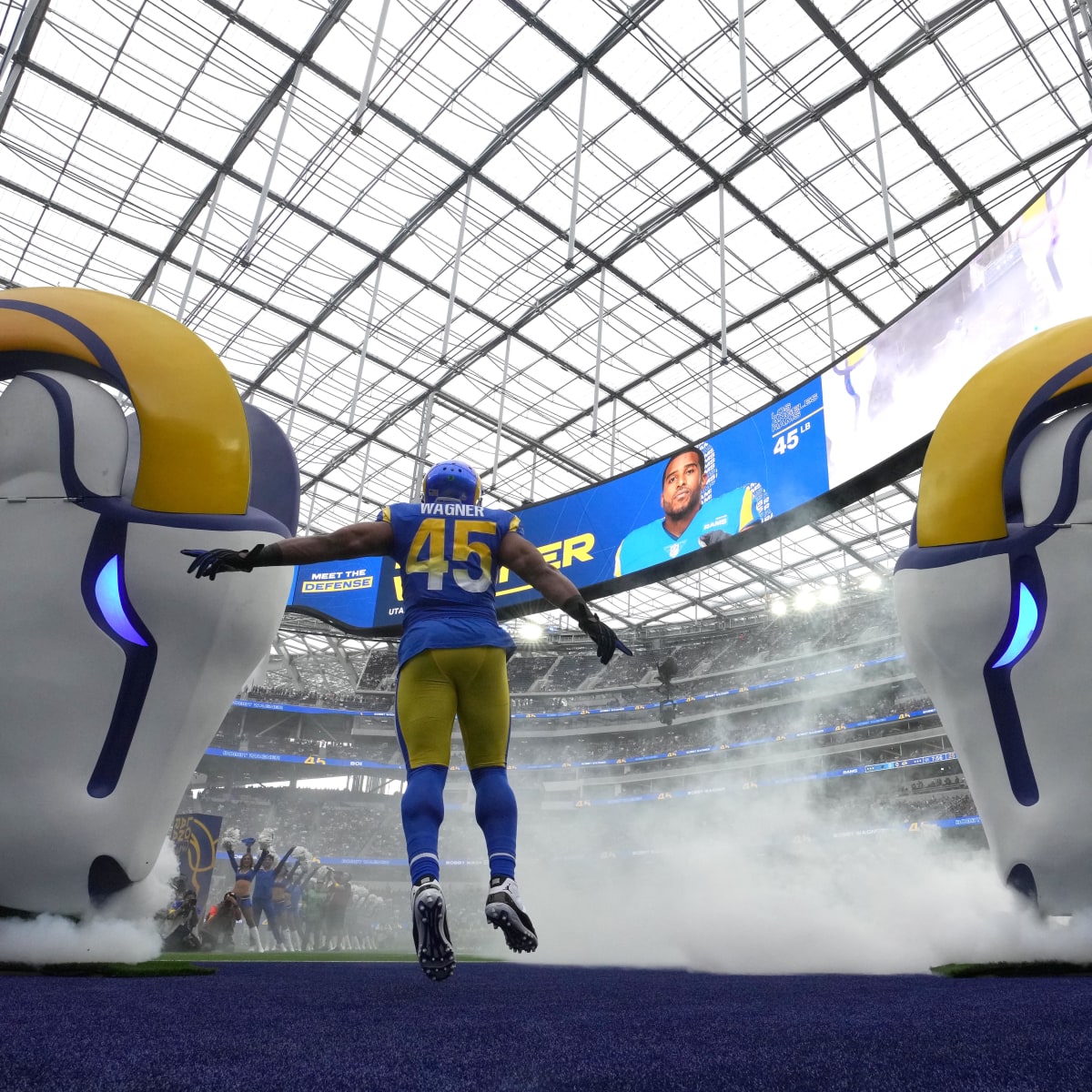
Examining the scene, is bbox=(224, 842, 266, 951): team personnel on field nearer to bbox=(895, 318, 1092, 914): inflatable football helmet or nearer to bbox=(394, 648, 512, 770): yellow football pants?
bbox=(394, 648, 512, 770): yellow football pants

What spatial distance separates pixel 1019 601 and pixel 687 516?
292 inches

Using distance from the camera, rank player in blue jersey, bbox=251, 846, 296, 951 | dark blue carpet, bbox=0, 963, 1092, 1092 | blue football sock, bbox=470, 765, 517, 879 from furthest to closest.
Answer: player in blue jersey, bbox=251, 846, 296, 951, blue football sock, bbox=470, 765, 517, 879, dark blue carpet, bbox=0, 963, 1092, 1092

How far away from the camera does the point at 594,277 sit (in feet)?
56.2

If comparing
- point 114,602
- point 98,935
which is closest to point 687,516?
point 114,602

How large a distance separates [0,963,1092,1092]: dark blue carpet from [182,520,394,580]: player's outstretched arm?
1.44m

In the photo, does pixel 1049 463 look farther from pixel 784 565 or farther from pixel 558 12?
pixel 784 565

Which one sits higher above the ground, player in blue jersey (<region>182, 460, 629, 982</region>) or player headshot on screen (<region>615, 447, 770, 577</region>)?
player headshot on screen (<region>615, 447, 770, 577</region>)

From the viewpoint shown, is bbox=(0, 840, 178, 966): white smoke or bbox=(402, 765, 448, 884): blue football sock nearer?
bbox=(402, 765, 448, 884): blue football sock

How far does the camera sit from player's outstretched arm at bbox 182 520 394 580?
301cm

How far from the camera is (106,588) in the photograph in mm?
3383

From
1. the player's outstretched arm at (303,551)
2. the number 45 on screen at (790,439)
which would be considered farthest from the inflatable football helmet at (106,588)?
the number 45 on screen at (790,439)

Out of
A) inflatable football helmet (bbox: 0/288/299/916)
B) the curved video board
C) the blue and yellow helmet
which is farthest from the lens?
the curved video board

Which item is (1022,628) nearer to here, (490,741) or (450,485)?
(490,741)

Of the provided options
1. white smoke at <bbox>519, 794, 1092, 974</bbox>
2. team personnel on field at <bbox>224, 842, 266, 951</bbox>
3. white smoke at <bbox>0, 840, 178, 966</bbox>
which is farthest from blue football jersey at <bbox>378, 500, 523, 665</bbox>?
team personnel on field at <bbox>224, 842, 266, 951</bbox>
